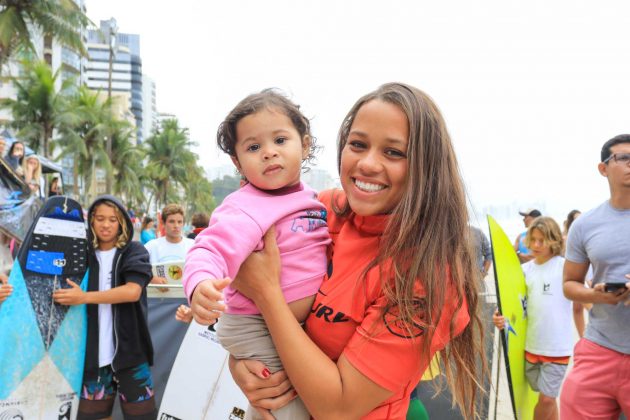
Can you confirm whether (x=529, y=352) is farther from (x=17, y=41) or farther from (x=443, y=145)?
(x=17, y=41)

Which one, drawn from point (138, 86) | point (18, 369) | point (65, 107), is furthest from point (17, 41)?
point (138, 86)

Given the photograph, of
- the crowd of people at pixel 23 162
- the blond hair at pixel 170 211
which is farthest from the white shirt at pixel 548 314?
the crowd of people at pixel 23 162

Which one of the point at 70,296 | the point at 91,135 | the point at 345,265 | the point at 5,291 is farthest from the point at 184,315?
the point at 91,135

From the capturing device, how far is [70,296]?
344 cm

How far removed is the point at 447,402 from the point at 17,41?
27544 millimetres

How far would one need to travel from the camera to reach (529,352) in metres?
4.23

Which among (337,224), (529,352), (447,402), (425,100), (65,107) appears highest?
(65,107)

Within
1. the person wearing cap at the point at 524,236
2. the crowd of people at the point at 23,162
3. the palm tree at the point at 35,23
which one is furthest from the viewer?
the palm tree at the point at 35,23

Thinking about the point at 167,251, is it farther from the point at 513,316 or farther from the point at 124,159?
the point at 124,159

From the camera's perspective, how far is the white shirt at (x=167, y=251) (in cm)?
613

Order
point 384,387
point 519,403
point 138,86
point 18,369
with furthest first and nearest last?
point 138,86
point 519,403
point 18,369
point 384,387

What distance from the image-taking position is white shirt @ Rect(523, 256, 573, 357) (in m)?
4.11

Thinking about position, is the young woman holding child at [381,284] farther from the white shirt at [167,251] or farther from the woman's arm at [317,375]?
the white shirt at [167,251]

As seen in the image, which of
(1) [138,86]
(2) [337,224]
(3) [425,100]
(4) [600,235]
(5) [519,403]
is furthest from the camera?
(1) [138,86]
